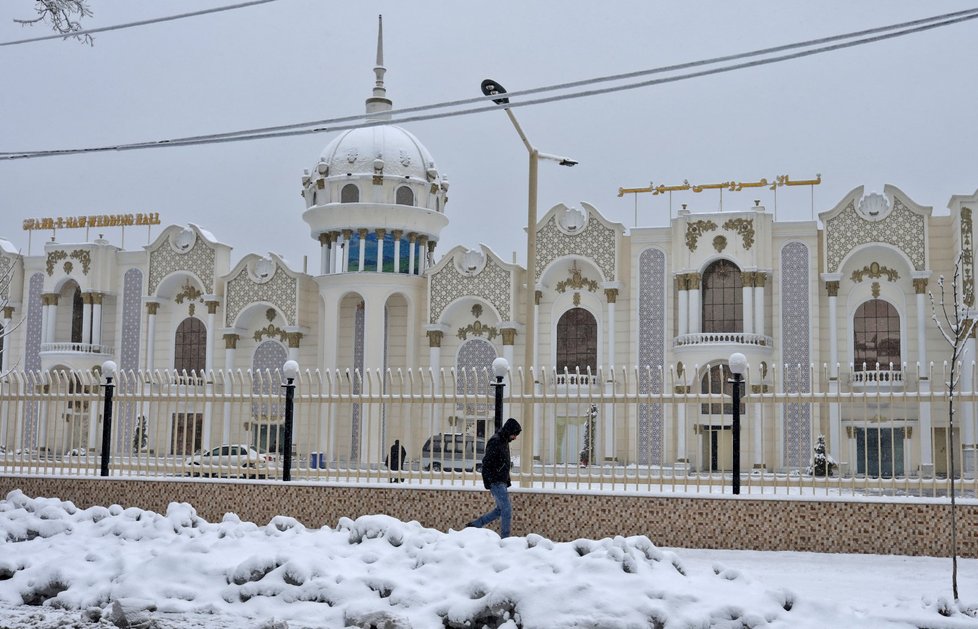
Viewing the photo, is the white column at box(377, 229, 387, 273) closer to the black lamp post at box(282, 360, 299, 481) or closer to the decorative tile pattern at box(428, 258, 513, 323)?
the decorative tile pattern at box(428, 258, 513, 323)

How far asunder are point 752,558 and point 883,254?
19940mm

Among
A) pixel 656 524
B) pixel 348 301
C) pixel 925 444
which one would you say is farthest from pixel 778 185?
pixel 656 524

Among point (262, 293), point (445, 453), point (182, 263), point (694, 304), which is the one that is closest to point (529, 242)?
point (445, 453)

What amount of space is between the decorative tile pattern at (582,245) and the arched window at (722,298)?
2725 mm

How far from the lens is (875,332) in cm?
2917

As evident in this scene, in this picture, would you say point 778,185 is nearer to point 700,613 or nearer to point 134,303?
point 134,303

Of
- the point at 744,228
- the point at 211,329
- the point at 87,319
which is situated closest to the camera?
the point at 744,228

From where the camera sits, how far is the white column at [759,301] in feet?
95.6

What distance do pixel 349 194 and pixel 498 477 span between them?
22430 millimetres

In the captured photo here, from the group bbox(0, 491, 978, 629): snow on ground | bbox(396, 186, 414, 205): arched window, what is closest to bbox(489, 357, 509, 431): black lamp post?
bbox(0, 491, 978, 629): snow on ground

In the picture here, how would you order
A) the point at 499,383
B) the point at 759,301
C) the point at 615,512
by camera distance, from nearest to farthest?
1. the point at 615,512
2. the point at 499,383
3. the point at 759,301

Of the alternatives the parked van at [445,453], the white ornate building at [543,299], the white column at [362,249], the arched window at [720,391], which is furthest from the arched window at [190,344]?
the parked van at [445,453]

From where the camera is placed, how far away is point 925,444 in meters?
26.8

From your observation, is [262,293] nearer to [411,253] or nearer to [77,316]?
[411,253]
